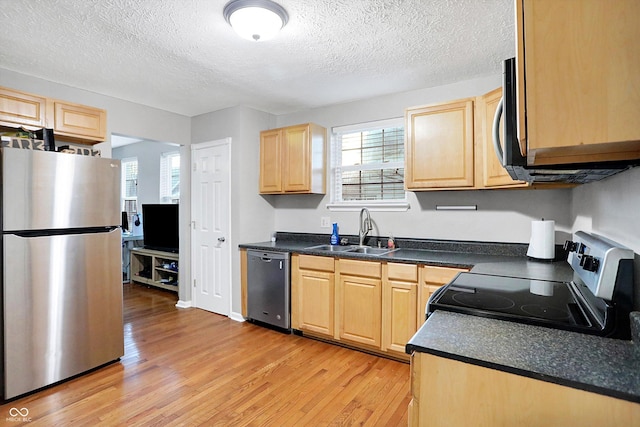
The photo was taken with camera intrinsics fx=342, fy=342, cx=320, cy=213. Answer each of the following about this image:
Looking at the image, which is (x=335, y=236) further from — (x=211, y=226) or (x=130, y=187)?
(x=130, y=187)

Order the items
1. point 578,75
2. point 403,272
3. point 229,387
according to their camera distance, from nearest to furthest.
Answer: point 578,75
point 229,387
point 403,272

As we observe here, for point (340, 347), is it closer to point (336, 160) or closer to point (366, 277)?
point (366, 277)

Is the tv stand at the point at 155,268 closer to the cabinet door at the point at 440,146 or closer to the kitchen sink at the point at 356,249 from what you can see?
→ the kitchen sink at the point at 356,249

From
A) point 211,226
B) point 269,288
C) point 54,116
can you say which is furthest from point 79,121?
point 269,288

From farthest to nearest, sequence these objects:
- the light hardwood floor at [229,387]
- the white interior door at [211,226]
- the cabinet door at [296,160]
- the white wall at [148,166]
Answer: the white wall at [148,166], the white interior door at [211,226], the cabinet door at [296,160], the light hardwood floor at [229,387]

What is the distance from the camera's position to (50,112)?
279cm

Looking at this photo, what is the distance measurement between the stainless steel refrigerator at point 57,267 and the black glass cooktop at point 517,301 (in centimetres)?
255

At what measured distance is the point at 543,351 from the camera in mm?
951

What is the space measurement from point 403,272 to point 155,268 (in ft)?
13.8

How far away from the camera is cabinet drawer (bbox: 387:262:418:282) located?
273 cm

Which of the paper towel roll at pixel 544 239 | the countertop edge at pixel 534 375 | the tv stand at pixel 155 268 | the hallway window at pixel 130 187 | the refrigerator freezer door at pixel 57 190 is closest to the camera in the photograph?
the countertop edge at pixel 534 375

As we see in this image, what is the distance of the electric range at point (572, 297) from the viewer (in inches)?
41.8

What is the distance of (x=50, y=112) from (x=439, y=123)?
321 cm

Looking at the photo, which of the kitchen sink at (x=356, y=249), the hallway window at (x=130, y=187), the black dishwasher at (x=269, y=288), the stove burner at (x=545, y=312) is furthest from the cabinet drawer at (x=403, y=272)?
the hallway window at (x=130, y=187)
